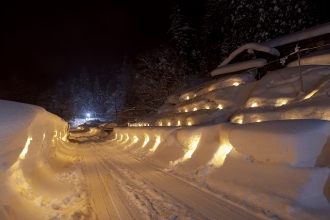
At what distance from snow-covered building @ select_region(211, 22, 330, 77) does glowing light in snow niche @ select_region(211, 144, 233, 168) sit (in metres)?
14.4

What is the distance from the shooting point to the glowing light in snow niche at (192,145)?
28.7 feet

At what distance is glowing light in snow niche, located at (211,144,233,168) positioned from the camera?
6.96m

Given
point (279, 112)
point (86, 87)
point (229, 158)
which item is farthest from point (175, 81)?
point (86, 87)

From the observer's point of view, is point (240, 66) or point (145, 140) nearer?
point (145, 140)

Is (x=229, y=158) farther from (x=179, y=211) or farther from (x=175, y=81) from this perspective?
(x=175, y=81)

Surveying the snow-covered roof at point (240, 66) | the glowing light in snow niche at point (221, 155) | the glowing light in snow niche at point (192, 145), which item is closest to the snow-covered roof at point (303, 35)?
the snow-covered roof at point (240, 66)

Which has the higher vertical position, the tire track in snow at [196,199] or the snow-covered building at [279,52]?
the snow-covered building at [279,52]

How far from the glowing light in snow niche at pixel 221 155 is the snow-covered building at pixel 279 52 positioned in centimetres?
1444

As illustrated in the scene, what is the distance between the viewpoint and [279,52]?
2578 centimetres

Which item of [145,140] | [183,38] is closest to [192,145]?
[145,140]

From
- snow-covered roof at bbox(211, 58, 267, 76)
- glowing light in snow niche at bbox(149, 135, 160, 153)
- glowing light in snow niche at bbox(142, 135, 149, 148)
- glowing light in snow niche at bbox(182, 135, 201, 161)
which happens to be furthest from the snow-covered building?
glowing light in snow niche at bbox(182, 135, 201, 161)

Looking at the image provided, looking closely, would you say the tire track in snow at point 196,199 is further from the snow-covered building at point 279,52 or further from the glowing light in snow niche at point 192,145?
the snow-covered building at point 279,52

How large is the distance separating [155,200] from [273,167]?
2.61m

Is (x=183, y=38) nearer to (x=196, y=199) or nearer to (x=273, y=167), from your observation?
(x=273, y=167)
